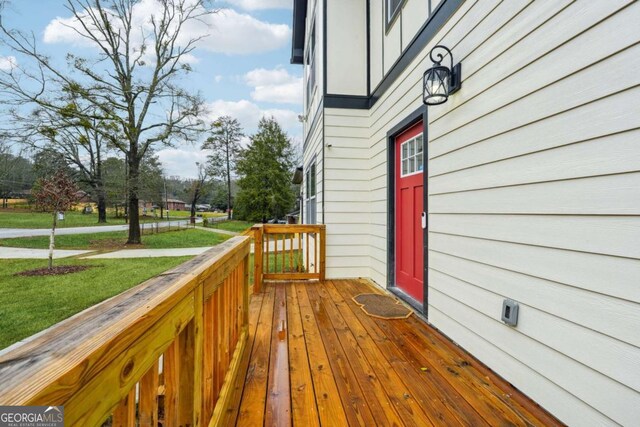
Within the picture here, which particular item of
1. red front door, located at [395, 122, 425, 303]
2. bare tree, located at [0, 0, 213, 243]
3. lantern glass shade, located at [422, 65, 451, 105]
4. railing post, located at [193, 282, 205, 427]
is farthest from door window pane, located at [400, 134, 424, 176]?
bare tree, located at [0, 0, 213, 243]

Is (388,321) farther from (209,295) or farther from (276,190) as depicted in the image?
(276,190)

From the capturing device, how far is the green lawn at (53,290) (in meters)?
3.43

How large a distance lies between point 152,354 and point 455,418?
4.96 feet

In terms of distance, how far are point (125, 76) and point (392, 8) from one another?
945 centimetres

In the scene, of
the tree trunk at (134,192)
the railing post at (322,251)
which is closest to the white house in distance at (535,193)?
the railing post at (322,251)

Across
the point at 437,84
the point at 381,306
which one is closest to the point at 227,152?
the point at 381,306

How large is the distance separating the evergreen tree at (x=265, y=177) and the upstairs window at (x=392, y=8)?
1853cm

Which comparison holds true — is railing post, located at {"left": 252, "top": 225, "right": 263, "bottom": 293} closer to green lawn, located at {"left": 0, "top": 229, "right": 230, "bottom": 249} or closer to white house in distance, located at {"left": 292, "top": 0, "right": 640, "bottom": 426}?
white house in distance, located at {"left": 292, "top": 0, "right": 640, "bottom": 426}

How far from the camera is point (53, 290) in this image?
4750 millimetres

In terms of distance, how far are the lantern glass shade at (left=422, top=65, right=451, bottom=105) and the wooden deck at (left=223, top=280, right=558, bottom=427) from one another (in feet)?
6.37

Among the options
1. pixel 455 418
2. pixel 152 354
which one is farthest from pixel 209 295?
pixel 455 418

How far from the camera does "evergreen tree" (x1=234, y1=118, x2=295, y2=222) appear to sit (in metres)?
21.8

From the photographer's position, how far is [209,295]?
1.26 meters

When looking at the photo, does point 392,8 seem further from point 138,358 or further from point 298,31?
point 298,31
